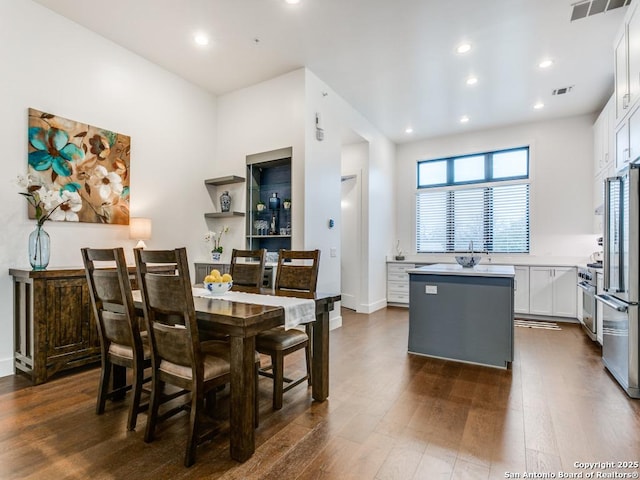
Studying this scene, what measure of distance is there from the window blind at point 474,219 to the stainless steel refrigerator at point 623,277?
308 centimetres

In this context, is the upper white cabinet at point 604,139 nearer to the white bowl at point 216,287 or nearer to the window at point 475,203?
the window at point 475,203

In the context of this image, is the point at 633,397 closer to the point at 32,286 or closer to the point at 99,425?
the point at 99,425

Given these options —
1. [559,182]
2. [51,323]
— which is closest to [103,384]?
[51,323]

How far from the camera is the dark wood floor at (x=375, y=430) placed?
69.2 inches

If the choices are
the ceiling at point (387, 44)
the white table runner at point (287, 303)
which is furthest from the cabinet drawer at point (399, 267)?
the white table runner at point (287, 303)

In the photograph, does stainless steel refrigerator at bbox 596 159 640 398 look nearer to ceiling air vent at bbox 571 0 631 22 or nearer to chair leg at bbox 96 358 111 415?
ceiling air vent at bbox 571 0 631 22

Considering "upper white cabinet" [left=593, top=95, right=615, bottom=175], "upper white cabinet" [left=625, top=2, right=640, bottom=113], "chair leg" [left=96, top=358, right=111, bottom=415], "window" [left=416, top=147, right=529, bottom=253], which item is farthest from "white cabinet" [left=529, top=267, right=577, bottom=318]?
"chair leg" [left=96, top=358, right=111, bottom=415]

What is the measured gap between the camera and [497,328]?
3295 millimetres

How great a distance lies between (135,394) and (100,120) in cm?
304

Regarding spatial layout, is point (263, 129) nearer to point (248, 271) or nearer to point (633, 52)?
point (248, 271)

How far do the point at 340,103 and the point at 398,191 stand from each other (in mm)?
2669

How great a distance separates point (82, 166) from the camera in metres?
3.54

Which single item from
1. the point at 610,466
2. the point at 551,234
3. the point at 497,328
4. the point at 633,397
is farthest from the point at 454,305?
the point at 551,234

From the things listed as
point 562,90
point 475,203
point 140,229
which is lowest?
point 140,229
